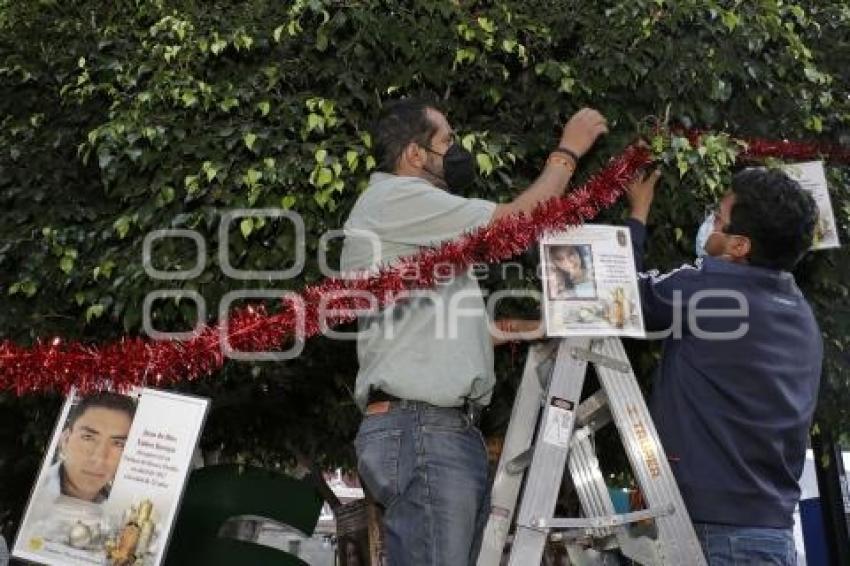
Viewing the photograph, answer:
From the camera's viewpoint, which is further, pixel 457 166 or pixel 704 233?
pixel 704 233

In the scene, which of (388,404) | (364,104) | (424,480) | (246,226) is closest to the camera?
(424,480)

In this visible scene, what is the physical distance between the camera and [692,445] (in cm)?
274

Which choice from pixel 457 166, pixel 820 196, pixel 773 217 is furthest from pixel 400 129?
pixel 820 196

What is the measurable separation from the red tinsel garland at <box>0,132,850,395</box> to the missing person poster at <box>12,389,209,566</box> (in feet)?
0.27

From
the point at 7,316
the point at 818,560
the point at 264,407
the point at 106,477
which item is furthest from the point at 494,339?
the point at 818,560

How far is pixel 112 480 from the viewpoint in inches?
105

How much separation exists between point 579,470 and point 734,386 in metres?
0.54

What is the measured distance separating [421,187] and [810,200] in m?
1.23

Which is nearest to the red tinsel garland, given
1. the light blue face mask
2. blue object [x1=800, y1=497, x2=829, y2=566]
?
the light blue face mask

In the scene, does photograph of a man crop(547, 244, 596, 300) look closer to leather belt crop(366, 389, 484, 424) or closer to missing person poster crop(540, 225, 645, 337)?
missing person poster crop(540, 225, 645, 337)

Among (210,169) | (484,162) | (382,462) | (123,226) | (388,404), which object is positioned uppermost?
(484,162)

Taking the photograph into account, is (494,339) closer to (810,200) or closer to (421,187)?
(421,187)

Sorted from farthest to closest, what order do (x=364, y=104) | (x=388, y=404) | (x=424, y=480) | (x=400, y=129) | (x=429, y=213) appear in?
(x=364, y=104)
(x=400, y=129)
(x=429, y=213)
(x=388, y=404)
(x=424, y=480)

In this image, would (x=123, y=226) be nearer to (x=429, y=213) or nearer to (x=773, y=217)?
(x=429, y=213)
